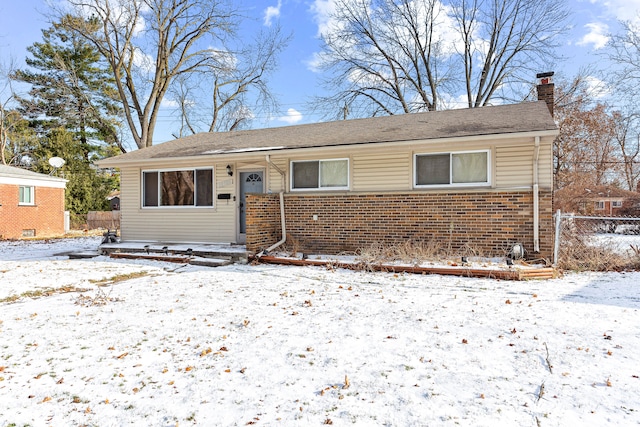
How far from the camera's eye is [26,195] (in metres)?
18.2

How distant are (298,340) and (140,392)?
145 centimetres

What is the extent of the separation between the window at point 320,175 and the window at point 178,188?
2531mm

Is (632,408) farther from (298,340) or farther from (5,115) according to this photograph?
(5,115)

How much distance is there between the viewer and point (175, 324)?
4262 mm

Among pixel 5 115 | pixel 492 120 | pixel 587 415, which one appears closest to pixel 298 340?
pixel 587 415

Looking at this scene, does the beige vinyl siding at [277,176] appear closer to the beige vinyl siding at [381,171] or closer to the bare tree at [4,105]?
the beige vinyl siding at [381,171]

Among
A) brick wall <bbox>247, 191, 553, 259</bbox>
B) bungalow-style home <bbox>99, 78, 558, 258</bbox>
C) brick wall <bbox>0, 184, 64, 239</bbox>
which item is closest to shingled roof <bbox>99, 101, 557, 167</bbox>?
bungalow-style home <bbox>99, 78, 558, 258</bbox>

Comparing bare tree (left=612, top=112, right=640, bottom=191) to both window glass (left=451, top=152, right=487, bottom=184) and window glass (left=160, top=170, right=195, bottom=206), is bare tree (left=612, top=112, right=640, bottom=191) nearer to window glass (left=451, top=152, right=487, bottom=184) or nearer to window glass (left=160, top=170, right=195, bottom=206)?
window glass (left=451, top=152, right=487, bottom=184)

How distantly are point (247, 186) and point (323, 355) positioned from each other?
300 inches

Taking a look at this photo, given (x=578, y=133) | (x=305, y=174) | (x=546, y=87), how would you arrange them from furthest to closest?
(x=578, y=133) → (x=546, y=87) → (x=305, y=174)

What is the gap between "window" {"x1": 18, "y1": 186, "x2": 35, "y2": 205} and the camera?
17.9 meters

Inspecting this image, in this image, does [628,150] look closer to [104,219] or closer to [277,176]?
[277,176]

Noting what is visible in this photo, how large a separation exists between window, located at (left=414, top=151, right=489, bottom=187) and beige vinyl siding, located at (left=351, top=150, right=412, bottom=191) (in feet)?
0.82

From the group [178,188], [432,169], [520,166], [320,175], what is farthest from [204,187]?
[520,166]
